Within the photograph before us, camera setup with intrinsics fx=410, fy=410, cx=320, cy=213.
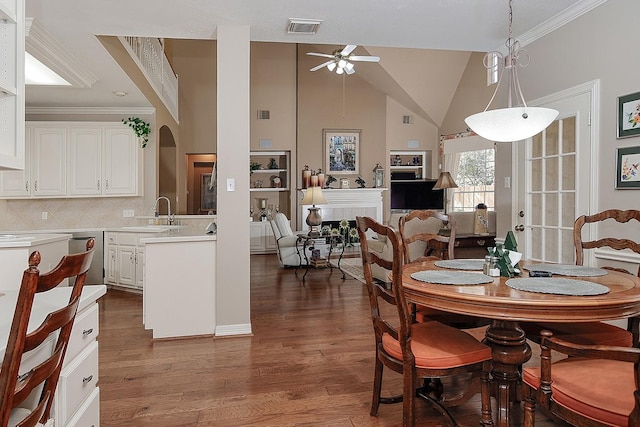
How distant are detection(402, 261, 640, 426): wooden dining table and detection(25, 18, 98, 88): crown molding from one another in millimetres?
3789

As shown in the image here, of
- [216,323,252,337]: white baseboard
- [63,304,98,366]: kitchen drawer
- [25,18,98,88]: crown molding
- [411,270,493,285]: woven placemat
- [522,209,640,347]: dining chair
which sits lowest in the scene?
[216,323,252,337]: white baseboard

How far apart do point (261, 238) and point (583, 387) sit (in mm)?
8366

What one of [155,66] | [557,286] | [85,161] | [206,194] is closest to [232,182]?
[557,286]

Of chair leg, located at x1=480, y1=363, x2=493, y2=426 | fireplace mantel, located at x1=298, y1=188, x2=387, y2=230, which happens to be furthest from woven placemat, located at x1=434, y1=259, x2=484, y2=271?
fireplace mantel, located at x1=298, y1=188, x2=387, y2=230

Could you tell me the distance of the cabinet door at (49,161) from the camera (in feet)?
18.9

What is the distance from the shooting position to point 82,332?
1549 millimetres

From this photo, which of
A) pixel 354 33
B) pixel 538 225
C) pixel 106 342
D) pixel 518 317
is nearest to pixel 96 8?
pixel 354 33

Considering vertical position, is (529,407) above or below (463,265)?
below

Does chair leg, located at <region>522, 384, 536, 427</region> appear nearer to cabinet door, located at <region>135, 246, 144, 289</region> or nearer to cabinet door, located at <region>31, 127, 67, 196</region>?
cabinet door, located at <region>135, 246, 144, 289</region>

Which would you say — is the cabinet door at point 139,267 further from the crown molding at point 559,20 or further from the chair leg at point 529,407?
the crown molding at point 559,20

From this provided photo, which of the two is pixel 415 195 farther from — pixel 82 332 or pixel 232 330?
pixel 82 332

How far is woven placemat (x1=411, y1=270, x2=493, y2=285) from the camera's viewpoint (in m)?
1.87

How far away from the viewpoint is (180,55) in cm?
955

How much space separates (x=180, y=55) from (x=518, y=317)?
32.2 feet
